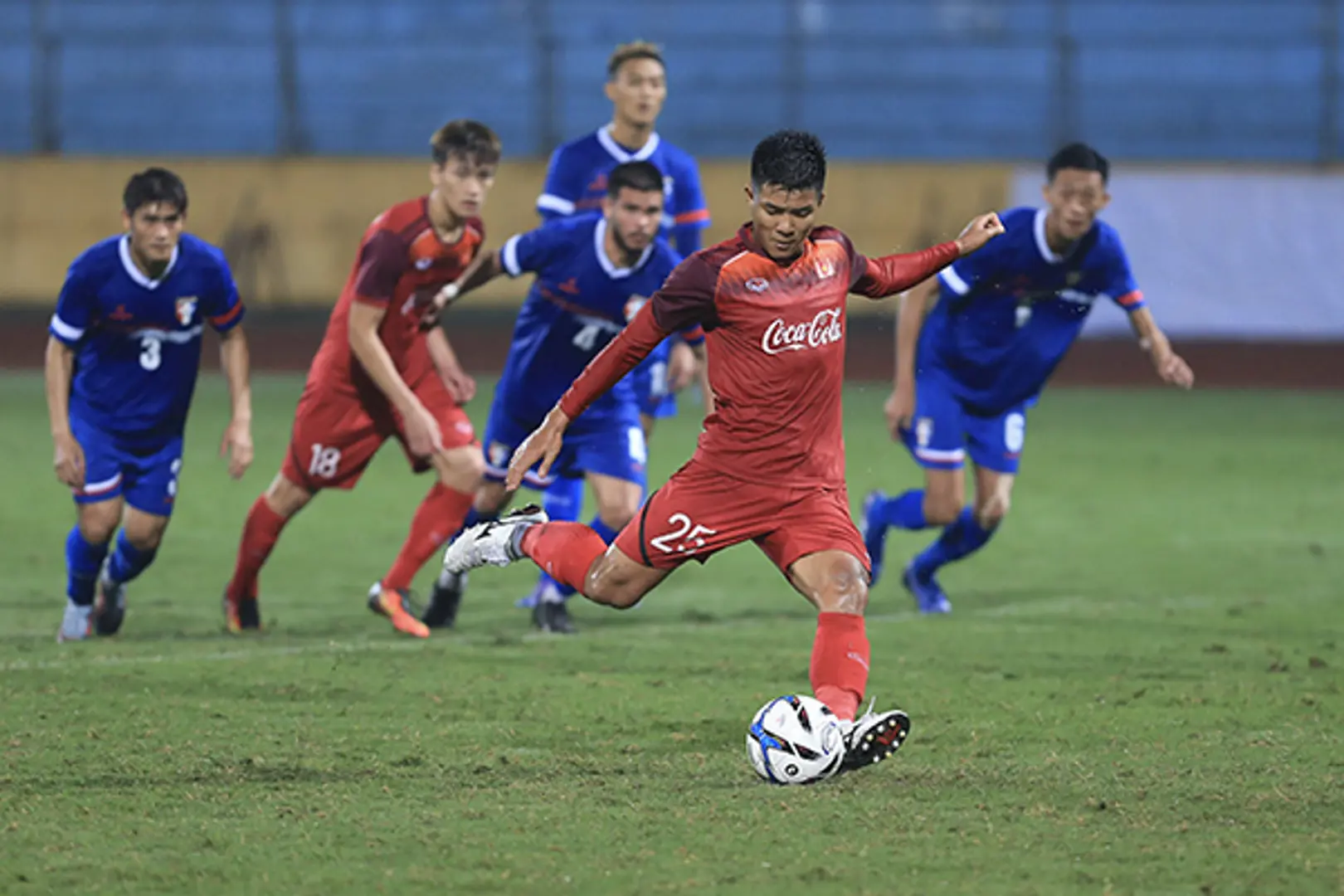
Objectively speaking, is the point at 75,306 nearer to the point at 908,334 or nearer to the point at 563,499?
the point at 563,499

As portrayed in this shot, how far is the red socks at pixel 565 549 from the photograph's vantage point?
6176 millimetres

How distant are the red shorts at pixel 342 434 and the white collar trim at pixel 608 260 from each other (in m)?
0.89

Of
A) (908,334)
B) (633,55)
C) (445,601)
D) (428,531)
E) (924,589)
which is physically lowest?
(924,589)

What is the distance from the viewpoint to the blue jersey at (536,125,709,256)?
945 centimetres

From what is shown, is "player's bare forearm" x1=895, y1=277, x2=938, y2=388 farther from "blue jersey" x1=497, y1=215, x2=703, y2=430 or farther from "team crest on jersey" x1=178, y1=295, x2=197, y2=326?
"team crest on jersey" x1=178, y1=295, x2=197, y2=326

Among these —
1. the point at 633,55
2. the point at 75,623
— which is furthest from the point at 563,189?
the point at 75,623

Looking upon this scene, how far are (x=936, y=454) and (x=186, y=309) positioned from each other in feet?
11.2

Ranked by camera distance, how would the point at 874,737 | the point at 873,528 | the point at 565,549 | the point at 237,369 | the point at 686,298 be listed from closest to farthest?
the point at 874,737
the point at 686,298
the point at 565,549
the point at 237,369
the point at 873,528

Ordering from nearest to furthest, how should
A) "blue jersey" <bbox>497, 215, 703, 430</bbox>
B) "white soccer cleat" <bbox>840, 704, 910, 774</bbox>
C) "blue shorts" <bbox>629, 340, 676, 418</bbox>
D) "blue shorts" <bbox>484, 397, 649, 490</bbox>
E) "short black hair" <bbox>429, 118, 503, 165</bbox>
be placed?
"white soccer cleat" <bbox>840, 704, 910, 774</bbox>, "short black hair" <bbox>429, 118, 503, 165</bbox>, "blue jersey" <bbox>497, 215, 703, 430</bbox>, "blue shorts" <bbox>484, 397, 649, 490</bbox>, "blue shorts" <bbox>629, 340, 676, 418</bbox>

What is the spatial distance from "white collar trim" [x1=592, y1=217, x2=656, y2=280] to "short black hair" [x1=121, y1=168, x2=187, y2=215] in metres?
1.66

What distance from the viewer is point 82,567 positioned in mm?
8195

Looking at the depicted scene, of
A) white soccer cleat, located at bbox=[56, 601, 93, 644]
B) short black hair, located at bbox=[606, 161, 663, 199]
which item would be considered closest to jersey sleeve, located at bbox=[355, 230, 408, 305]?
short black hair, located at bbox=[606, 161, 663, 199]

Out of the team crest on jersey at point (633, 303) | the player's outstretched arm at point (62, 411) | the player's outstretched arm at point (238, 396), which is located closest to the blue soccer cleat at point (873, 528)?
the team crest on jersey at point (633, 303)

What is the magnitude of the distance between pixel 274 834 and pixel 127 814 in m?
0.47
